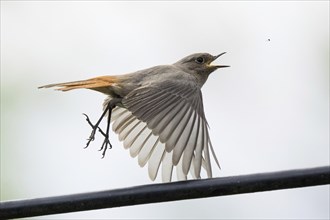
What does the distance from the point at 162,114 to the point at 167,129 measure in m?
0.37

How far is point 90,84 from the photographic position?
7441mm

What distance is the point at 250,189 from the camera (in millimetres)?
4430

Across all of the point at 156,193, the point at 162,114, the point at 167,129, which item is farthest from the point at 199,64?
the point at 156,193

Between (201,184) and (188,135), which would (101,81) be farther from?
(201,184)

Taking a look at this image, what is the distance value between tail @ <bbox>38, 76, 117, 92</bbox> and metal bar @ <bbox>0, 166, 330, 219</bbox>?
2604 mm

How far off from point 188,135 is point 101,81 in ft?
5.26

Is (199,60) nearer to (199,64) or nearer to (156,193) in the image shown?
(199,64)

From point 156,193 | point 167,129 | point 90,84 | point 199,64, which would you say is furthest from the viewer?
point 199,64

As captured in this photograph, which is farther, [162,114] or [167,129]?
[162,114]

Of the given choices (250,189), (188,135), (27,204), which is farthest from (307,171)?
(188,135)

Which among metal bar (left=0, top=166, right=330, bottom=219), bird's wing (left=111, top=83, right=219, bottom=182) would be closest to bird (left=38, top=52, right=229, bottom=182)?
bird's wing (left=111, top=83, right=219, bottom=182)

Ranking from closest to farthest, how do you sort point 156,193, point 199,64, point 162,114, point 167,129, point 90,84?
1. point 156,193
2. point 167,129
3. point 162,114
4. point 90,84
5. point 199,64

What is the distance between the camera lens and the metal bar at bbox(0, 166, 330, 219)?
173 inches

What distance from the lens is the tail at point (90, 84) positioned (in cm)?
720
